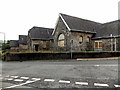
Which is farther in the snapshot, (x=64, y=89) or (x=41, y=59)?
(x=41, y=59)

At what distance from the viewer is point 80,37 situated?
946 inches

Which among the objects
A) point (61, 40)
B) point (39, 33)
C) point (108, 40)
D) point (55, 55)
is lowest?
point (55, 55)

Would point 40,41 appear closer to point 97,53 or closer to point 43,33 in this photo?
point 43,33

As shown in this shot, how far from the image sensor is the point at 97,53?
18.0 meters

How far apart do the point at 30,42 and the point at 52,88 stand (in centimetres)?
2818

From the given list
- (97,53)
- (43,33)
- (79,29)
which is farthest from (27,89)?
(43,33)

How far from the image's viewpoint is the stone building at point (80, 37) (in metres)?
22.0

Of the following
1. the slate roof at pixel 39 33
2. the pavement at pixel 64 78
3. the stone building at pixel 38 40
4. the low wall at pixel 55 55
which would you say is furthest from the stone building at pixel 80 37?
the pavement at pixel 64 78

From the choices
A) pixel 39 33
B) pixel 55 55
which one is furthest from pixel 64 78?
pixel 39 33

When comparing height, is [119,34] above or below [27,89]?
above

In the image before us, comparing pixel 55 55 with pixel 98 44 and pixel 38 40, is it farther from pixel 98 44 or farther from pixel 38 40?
pixel 38 40

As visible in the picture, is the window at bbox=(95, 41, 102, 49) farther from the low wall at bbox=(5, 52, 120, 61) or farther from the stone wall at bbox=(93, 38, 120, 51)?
the low wall at bbox=(5, 52, 120, 61)

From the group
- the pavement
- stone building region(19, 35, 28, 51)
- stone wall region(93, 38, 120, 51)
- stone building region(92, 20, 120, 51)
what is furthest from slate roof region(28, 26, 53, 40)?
the pavement

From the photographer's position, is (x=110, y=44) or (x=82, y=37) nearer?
(x=110, y=44)
